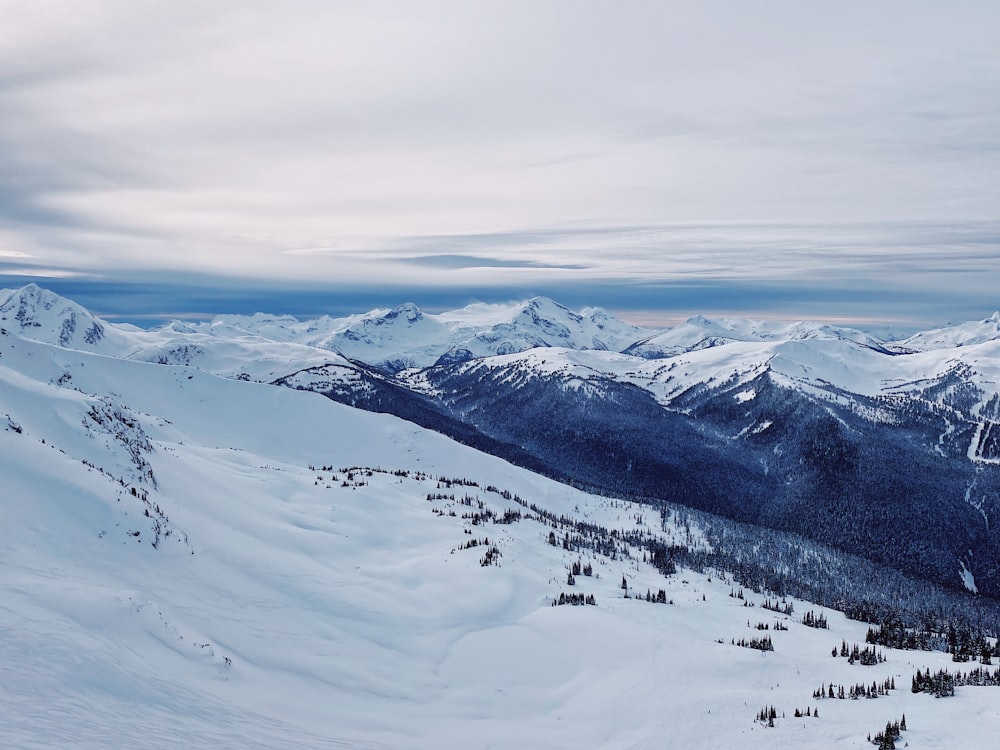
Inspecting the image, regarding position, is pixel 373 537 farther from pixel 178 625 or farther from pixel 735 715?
pixel 735 715

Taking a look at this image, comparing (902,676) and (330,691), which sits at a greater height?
(902,676)

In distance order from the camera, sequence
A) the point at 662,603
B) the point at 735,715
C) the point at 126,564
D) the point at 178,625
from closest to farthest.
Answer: the point at 735,715, the point at 178,625, the point at 126,564, the point at 662,603

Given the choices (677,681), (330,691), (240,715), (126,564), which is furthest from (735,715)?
(126,564)

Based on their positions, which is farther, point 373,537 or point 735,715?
point 373,537

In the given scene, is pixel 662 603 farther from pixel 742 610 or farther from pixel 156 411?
pixel 156 411

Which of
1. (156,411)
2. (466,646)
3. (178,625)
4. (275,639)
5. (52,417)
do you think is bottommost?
(156,411)

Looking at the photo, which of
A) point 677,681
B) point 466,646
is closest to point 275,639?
point 466,646

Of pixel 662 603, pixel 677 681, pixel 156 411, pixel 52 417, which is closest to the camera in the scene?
pixel 677 681
